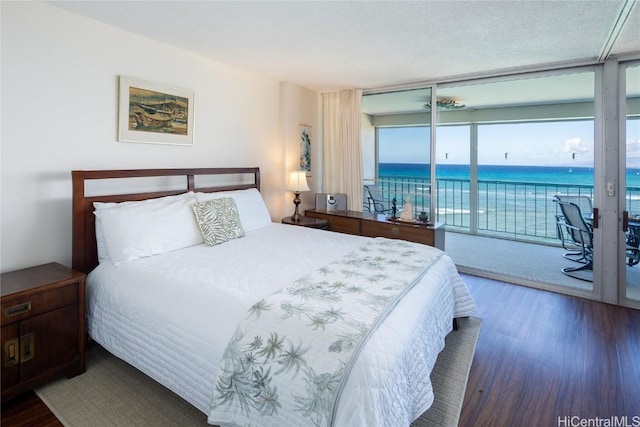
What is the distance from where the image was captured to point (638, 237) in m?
3.12

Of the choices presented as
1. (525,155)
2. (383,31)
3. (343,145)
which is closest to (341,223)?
(343,145)

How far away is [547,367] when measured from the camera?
212 cm

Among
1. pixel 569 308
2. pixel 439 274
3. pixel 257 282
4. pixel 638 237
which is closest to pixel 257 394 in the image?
pixel 257 282

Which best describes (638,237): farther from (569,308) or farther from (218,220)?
(218,220)

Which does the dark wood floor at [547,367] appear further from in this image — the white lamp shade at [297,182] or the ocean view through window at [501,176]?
the white lamp shade at [297,182]

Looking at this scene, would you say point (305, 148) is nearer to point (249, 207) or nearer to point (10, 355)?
point (249, 207)

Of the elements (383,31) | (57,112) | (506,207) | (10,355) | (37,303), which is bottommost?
(10,355)

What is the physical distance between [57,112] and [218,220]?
1276 mm

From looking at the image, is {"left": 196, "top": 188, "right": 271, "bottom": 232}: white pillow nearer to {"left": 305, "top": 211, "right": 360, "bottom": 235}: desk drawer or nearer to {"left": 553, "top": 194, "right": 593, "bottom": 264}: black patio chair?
{"left": 305, "top": 211, "right": 360, "bottom": 235}: desk drawer

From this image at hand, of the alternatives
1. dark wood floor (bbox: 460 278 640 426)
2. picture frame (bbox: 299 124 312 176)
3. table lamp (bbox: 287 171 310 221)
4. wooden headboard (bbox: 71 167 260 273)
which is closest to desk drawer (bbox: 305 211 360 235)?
table lamp (bbox: 287 171 310 221)

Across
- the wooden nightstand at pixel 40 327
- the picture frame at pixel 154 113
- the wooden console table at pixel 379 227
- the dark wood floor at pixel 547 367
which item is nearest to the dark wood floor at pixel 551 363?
the dark wood floor at pixel 547 367

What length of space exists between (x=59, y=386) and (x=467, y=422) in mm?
2239

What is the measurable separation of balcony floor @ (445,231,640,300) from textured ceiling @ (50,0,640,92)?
2.21m

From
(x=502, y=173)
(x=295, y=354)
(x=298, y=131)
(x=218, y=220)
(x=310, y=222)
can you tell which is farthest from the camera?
(x=502, y=173)
